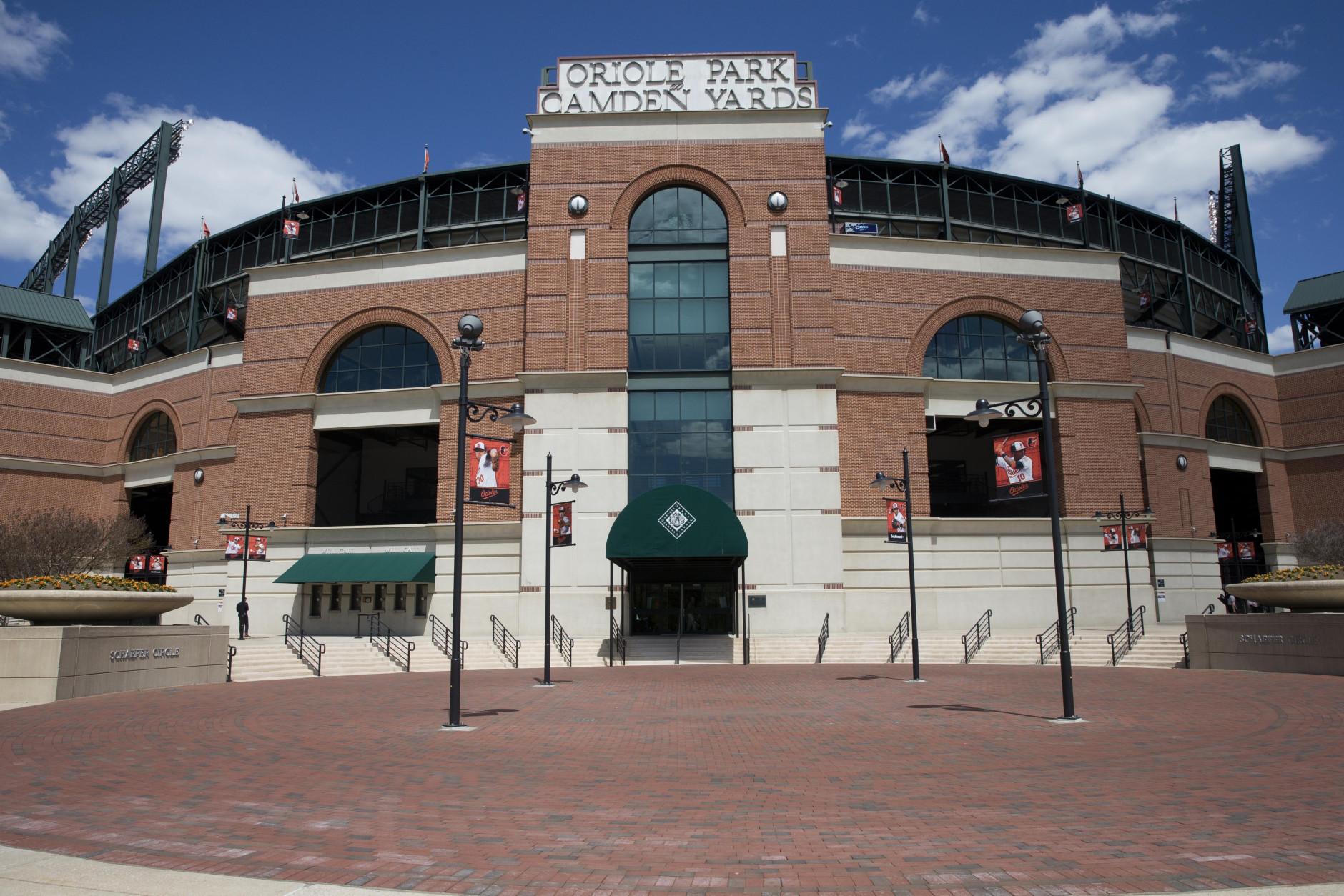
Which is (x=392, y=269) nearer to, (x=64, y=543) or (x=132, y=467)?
(x=64, y=543)

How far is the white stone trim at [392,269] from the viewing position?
117 ft

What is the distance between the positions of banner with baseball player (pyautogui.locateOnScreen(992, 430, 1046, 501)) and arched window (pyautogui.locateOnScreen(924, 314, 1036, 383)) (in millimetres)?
19325

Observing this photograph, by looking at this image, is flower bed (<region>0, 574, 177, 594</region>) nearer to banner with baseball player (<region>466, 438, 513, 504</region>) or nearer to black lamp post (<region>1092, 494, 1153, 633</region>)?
banner with baseball player (<region>466, 438, 513, 504</region>)

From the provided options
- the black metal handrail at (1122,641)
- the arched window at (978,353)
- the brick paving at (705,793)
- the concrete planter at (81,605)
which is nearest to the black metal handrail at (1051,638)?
the black metal handrail at (1122,641)

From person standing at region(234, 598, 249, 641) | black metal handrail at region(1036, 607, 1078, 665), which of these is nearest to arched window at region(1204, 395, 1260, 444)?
black metal handrail at region(1036, 607, 1078, 665)

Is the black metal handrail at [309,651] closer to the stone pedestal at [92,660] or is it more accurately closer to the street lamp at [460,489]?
the stone pedestal at [92,660]

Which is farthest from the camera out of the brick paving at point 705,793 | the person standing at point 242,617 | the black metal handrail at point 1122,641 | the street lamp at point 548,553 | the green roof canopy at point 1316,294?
the green roof canopy at point 1316,294

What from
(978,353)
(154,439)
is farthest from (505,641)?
(154,439)

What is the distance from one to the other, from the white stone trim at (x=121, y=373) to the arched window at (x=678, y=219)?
20768 mm

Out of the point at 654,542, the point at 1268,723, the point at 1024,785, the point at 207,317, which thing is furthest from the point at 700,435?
the point at 207,317

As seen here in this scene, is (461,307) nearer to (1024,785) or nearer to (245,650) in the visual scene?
(245,650)

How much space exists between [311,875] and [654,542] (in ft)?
72.8

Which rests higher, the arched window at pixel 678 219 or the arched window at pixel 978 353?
the arched window at pixel 678 219

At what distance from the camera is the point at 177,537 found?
4141 centimetres
